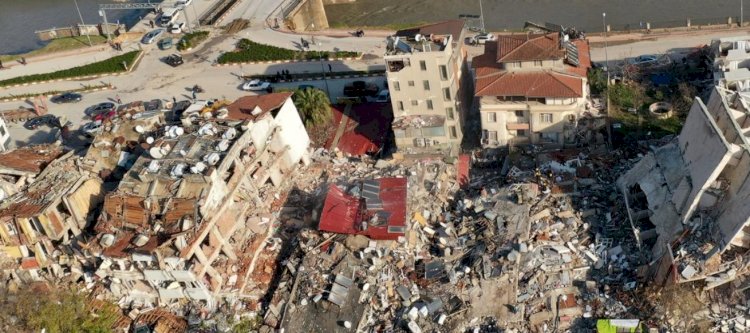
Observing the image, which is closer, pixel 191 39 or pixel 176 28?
pixel 191 39

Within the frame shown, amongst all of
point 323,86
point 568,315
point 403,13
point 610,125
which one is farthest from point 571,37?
point 403,13

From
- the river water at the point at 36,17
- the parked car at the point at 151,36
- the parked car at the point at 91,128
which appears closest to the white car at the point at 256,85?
the parked car at the point at 91,128

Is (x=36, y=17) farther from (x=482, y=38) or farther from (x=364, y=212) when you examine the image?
(x=364, y=212)

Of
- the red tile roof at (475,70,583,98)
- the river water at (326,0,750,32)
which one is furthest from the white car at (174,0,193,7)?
the red tile roof at (475,70,583,98)

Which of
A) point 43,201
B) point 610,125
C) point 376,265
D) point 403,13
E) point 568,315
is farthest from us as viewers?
point 403,13

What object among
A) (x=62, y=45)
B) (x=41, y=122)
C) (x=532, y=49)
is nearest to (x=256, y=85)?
(x=41, y=122)

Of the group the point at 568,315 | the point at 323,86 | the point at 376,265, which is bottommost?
the point at 568,315

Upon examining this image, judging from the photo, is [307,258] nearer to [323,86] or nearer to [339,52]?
[323,86]

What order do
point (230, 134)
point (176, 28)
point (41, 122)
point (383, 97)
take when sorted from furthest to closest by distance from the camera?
point (176, 28) < point (41, 122) < point (383, 97) < point (230, 134)
